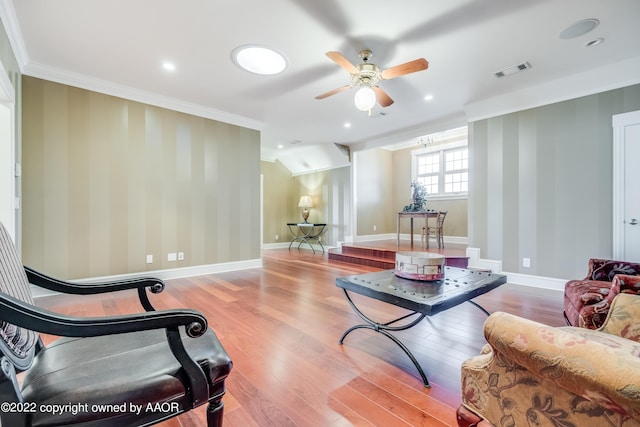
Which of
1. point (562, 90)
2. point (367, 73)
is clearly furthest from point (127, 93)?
point (562, 90)

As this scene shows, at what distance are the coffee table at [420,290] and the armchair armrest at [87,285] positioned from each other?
4.05 feet

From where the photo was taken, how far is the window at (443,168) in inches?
266

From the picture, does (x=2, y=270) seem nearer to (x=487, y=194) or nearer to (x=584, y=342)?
(x=584, y=342)

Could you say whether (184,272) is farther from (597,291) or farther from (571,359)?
(597,291)

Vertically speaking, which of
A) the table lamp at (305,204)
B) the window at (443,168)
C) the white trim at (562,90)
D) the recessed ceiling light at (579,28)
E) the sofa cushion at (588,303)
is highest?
the recessed ceiling light at (579,28)

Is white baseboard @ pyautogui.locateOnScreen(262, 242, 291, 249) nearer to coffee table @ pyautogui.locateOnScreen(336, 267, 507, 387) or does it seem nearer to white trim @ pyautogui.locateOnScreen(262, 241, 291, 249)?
white trim @ pyautogui.locateOnScreen(262, 241, 291, 249)

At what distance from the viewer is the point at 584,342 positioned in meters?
0.71

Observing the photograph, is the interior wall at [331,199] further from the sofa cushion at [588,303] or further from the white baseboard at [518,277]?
the sofa cushion at [588,303]

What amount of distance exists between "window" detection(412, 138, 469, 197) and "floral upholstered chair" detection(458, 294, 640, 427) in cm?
646

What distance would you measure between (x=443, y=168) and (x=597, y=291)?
18.4 feet

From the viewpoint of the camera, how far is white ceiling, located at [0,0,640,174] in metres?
2.31

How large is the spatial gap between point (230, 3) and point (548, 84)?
4036mm

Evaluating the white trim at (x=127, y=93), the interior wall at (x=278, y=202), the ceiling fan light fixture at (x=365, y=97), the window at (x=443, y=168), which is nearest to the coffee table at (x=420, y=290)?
the ceiling fan light fixture at (x=365, y=97)

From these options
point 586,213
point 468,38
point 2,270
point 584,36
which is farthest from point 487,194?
point 2,270
